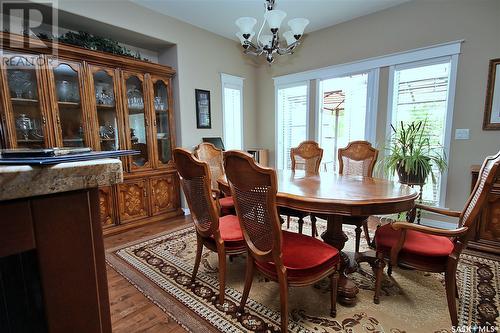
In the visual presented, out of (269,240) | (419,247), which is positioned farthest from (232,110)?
(419,247)

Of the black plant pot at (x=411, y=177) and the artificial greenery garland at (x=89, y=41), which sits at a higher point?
the artificial greenery garland at (x=89, y=41)

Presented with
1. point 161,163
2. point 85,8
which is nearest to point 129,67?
point 85,8

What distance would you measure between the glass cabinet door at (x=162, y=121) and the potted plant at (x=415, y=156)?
297cm

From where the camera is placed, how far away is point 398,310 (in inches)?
63.2

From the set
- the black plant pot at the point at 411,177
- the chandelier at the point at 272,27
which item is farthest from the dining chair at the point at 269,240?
the black plant pot at the point at 411,177

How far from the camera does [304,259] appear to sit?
1.39m

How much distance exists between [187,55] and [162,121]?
1059mm

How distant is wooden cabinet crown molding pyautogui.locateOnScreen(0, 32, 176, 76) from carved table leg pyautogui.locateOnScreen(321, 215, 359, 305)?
2927mm

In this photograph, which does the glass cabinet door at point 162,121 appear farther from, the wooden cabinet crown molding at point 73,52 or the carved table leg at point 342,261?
the carved table leg at point 342,261

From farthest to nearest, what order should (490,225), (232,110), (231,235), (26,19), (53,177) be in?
1. (232,110)
2. (26,19)
3. (490,225)
4. (231,235)
5. (53,177)

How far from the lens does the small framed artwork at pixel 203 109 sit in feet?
12.3

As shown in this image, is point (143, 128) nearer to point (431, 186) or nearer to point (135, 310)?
point (135, 310)

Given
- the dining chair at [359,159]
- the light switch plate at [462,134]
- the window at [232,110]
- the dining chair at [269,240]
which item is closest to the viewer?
the dining chair at [269,240]

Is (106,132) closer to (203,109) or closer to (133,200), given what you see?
(133,200)
